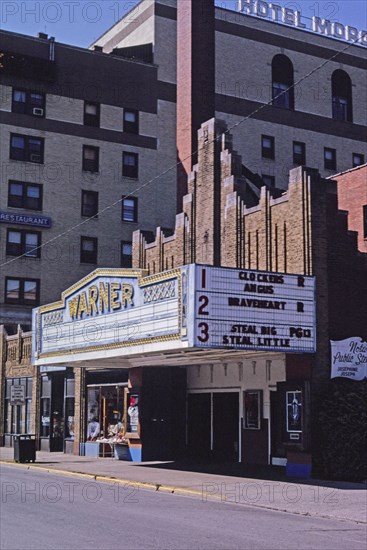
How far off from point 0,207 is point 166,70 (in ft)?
52.1

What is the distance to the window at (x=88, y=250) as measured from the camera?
56.3 metres

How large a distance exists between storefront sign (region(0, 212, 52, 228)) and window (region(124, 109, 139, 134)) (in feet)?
29.6

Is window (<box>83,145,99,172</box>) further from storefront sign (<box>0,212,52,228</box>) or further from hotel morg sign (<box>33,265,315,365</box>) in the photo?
hotel morg sign (<box>33,265,315,365</box>)

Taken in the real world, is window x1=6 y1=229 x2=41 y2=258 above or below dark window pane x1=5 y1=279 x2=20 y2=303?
above

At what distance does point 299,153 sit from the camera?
61.9 meters

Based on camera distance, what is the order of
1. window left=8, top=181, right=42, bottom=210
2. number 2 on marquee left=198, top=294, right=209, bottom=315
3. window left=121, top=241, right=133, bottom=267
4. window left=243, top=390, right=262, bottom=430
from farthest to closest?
window left=121, top=241, right=133, bottom=267 < window left=8, top=181, right=42, bottom=210 < window left=243, top=390, right=262, bottom=430 < number 2 on marquee left=198, top=294, right=209, bottom=315

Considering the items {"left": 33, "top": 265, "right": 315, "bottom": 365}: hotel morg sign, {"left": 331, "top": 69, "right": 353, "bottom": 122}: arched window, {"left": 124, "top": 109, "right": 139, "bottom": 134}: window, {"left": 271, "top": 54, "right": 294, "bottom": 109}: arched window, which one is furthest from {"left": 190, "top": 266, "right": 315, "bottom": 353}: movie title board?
{"left": 331, "top": 69, "right": 353, "bottom": 122}: arched window

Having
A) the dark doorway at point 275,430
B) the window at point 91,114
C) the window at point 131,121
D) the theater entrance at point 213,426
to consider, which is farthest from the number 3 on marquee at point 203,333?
the window at point 131,121

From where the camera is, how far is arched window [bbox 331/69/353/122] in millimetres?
64125

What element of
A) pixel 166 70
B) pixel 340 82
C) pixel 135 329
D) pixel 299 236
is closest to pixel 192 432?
pixel 135 329

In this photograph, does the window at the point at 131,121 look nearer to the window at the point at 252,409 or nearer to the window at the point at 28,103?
the window at the point at 28,103

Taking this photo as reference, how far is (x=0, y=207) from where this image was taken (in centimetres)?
5319

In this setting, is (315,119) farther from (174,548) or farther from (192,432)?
(174,548)

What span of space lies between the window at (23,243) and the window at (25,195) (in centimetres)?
170
